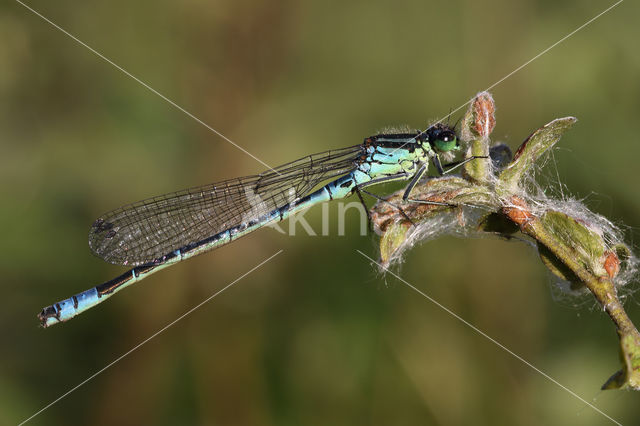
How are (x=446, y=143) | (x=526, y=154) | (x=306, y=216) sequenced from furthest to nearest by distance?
(x=306, y=216) → (x=446, y=143) → (x=526, y=154)

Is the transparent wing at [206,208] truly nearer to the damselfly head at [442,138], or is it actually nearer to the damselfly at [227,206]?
the damselfly at [227,206]

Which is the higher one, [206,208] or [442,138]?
[442,138]

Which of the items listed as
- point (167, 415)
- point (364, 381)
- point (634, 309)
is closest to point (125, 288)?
point (167, 415)

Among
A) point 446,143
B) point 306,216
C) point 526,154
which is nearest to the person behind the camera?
point 526,154

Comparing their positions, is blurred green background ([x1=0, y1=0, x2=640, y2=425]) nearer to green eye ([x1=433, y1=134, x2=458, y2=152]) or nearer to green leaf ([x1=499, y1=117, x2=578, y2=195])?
green eye ([x1=433, y1=134, x2=458, y2=152])

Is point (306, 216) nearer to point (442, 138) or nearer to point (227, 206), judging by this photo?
point (227, 206)

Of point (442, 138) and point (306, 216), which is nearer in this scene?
point (442, 138)

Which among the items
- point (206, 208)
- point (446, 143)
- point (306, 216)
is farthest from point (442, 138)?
point (206, 208)

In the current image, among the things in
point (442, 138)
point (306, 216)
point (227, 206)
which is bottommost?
point (306, 216)
